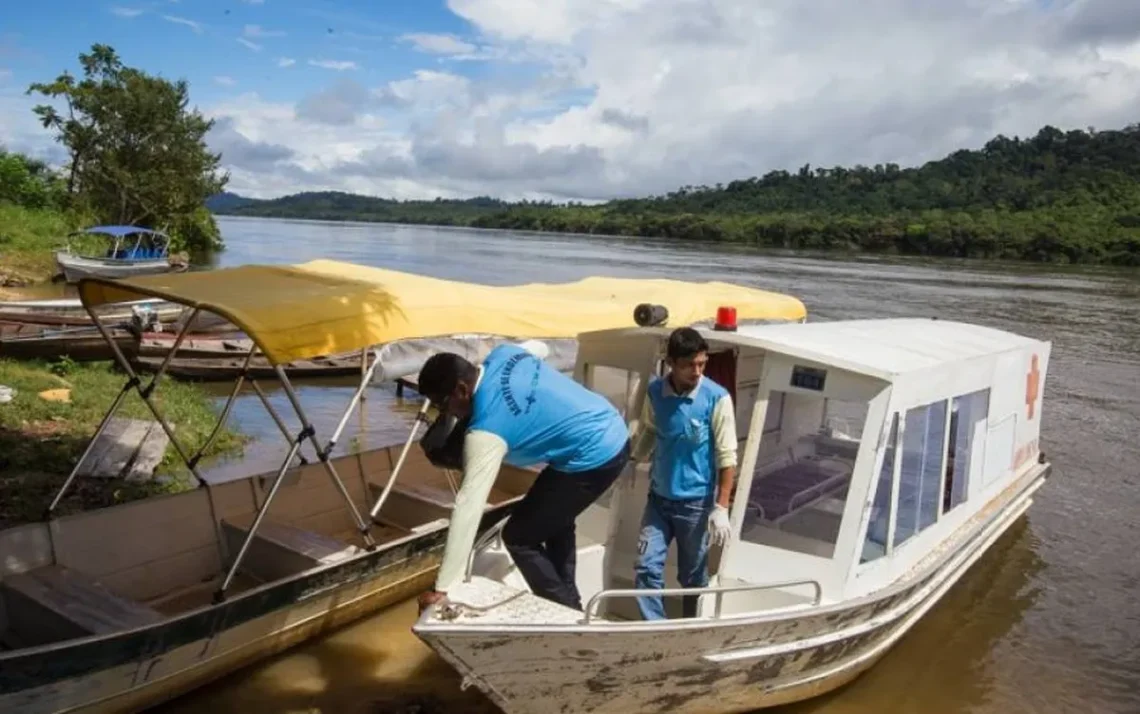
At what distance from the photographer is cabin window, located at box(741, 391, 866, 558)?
5.82m

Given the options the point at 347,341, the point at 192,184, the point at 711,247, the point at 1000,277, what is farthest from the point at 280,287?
the point at 711,247

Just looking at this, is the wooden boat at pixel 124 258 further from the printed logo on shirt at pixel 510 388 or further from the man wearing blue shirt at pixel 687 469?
the printed logo on shirt at pixel 510 388

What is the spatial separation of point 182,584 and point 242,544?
494 millimetres

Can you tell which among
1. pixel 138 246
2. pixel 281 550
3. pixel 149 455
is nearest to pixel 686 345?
pixel 281 550

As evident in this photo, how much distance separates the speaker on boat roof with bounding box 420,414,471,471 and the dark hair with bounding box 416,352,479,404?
10.7 inches

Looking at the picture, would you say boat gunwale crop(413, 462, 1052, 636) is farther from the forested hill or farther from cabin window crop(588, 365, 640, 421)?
the forested hill

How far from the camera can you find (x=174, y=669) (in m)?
5.31

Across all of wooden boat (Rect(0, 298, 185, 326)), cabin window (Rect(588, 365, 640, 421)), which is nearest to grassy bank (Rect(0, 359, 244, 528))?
wooden boat (Rect(0, 298, 185, 326))

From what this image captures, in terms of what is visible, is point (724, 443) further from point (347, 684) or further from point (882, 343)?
point (347, 684)

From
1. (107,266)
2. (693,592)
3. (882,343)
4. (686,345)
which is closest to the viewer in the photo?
(693,592)

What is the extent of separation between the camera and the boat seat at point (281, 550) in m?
6.33

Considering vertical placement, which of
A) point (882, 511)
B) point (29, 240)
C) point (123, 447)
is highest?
point (29, 240)

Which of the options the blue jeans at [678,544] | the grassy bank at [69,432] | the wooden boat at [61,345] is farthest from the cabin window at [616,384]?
the wooden boat at [61,345]

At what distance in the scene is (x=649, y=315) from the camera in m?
6.24
